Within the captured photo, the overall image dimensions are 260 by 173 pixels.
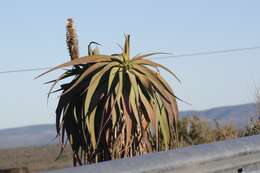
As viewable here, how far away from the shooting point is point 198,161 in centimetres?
507

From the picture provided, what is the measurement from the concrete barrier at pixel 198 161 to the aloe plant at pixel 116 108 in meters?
1.81

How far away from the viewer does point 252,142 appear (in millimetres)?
5746

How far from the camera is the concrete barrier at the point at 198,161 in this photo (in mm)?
4430

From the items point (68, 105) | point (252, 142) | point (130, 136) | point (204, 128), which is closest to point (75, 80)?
point (68, 105)

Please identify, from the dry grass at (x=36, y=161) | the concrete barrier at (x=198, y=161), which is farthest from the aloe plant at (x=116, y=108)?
the dry grass at (x=36, y=161)

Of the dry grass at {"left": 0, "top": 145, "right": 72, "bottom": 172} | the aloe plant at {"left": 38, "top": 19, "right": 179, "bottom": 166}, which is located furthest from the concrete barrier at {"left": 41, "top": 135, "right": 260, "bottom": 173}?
the dry grass at {"left": 0, "top": 145, "right": 72, "bottom": 172}

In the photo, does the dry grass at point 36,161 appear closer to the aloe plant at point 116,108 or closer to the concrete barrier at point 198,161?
the aloe plant at point 116,108

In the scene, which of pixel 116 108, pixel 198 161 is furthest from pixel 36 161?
pixel 198 161

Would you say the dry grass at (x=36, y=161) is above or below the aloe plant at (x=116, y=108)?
below

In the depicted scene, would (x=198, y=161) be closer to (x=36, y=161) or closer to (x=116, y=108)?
(x=116, y=108)

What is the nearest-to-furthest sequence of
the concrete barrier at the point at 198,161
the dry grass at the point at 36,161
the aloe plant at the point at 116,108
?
the concrete barrier at the point at 198,161
the aloe plant at the point at 116,108
the dry grass at the point at 36,161

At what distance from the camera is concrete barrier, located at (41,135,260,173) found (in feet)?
14.5

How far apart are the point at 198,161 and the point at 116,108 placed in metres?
2.54

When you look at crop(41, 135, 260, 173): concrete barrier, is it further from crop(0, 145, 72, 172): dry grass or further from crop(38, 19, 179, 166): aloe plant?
crop(0, 145, 72, 172): dry grass
